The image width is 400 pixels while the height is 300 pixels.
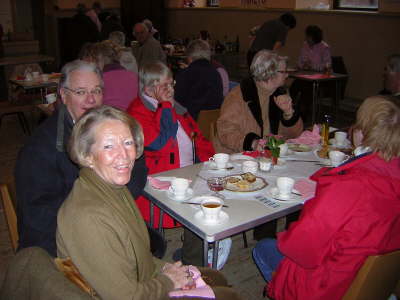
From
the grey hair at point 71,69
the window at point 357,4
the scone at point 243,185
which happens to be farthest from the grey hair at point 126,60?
the window at point 357,4

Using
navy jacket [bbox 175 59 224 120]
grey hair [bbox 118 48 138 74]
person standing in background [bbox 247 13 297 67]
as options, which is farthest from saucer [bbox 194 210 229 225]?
person standing in background [bbox 247 13 297 67]

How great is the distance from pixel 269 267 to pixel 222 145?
117 cm

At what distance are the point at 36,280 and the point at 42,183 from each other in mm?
784

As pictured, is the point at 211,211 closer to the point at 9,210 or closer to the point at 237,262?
the point at 9,210

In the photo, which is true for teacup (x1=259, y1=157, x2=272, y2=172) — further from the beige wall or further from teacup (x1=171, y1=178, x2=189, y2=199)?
the beige wall

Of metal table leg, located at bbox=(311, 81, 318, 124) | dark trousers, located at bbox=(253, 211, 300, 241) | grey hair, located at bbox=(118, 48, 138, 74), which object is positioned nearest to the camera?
dark trousers, located at bbox=(253, 211, 300, 241)

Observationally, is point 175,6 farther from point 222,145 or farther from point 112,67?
point 222,145

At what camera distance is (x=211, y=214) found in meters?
1.76

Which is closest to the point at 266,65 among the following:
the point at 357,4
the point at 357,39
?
the point at 357,39

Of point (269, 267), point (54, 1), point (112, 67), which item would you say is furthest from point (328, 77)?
point (54, 1)

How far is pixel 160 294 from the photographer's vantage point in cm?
149

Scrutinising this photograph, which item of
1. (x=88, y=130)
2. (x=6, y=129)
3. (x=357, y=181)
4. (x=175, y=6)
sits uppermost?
(x=175, y=6)

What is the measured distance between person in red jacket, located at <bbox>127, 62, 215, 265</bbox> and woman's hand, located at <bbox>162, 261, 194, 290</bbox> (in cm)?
80

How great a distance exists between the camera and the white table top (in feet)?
5.75
